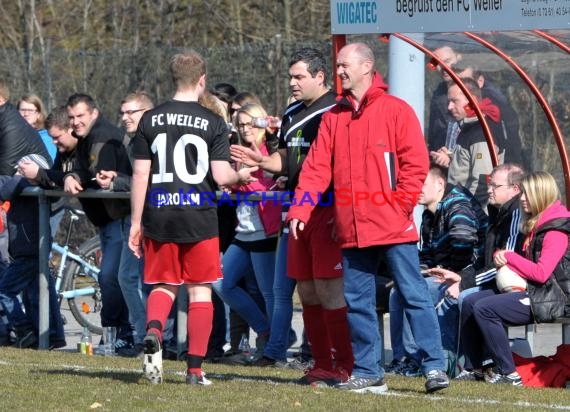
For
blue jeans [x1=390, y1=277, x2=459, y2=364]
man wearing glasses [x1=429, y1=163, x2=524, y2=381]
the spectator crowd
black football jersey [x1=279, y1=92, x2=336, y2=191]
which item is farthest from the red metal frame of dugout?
black football jersey [x1=279, y1=92, x2=336, y2=191]

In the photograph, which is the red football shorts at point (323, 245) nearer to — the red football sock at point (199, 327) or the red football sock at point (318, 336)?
the red football sock at point (318, 336)

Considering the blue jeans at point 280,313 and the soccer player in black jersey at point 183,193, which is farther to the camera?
the blue jeans at point 280,313

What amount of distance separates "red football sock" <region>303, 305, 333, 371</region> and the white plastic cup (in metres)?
2.77

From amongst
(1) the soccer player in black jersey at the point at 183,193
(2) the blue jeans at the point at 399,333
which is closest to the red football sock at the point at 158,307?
(1) the soccer player in black jersey at the point at 183,193

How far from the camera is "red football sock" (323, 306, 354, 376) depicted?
8578 millimetres

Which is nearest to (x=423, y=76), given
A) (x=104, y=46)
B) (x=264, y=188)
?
(x=264, y=188)

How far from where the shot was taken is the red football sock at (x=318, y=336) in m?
8.84

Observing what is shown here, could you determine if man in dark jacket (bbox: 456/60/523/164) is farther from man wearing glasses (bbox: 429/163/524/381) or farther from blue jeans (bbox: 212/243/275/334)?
blue jeans (bbox: 212/243/275/334)

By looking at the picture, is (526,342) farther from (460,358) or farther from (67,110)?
(67,110)

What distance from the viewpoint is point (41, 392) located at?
8.23 metres

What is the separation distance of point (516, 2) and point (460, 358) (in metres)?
2.53

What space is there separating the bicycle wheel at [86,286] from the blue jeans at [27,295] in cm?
117

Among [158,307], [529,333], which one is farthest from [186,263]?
[529,333]

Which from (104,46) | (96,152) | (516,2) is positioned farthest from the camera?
(104,46)
